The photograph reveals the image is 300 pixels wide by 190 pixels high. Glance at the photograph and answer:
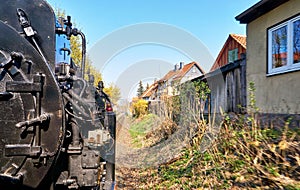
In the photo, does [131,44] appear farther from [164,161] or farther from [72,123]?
[72,123]

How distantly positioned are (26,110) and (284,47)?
6183 millimetres

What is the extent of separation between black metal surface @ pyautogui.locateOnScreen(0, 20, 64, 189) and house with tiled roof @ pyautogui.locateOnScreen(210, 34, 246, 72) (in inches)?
600

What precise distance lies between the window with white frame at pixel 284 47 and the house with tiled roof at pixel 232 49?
389 inches

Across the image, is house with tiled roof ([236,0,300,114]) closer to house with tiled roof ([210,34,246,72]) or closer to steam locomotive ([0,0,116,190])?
steam locomotive ([0,0,116,190])

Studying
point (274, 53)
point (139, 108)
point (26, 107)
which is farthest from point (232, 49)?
point (26, 107)

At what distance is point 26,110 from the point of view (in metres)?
1.70

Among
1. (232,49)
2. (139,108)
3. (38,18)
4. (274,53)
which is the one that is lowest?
(139,108)

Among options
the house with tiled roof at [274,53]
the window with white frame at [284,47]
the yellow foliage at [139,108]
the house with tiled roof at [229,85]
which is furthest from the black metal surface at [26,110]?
the yellow foliage at [139,108]

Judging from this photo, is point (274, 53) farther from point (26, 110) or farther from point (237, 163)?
point (26, 110)

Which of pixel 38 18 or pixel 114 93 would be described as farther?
pixel 114 93

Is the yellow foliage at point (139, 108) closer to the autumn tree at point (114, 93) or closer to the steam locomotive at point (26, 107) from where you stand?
the autumn tree at point (114, 93)

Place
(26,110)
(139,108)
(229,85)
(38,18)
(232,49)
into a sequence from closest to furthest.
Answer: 1. (26,110)
2. (38,18)
3. (229,85)
4. (139,108)
5. (232,49)

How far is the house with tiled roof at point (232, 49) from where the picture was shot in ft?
54.0

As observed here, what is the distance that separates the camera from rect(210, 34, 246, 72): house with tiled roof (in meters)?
16.4
